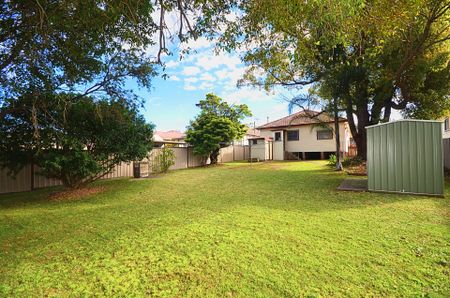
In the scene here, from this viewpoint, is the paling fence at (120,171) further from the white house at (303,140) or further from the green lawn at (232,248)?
the white house at (303,140)

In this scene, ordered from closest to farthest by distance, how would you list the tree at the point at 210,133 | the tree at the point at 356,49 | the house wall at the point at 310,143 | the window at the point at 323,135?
the tree at the point at 356,49, the tree at the point at 210,133, the window at the point at 323,135, the house wall at the point at 310,143

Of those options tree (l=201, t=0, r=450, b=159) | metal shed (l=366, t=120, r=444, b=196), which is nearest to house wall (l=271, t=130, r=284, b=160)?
tree (l=201, t=0, r=450, b=159)

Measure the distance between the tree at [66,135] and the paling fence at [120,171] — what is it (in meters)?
1.01

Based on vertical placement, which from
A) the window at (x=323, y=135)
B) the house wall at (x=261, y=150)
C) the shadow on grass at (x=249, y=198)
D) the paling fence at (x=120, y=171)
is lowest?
the shadow on grass at (x=249, y=198)

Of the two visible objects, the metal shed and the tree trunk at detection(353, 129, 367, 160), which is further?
the tree trunk at detection(353, 129, 367, 160)

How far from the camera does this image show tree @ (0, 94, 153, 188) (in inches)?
264

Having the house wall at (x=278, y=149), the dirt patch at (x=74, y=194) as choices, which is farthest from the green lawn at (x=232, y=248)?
the house wall at (x=278, y=149)

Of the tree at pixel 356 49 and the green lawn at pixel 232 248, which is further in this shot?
the tree at pixel 356 49

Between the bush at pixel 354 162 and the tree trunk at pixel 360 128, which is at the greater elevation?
the tree trunk at pixel 360 128

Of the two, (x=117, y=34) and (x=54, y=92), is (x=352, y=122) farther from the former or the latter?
(x=54, y=92)

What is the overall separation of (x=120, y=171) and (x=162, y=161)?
8.02ft

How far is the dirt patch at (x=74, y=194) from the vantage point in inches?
283

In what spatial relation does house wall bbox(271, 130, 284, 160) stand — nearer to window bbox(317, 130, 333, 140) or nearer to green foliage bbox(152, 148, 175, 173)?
window bbox(317, 130, 333, 140)

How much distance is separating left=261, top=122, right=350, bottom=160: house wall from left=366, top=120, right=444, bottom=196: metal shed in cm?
1298
